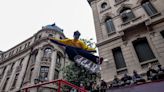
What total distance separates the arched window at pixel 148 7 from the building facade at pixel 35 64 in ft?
54.2

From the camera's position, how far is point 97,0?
631 inches

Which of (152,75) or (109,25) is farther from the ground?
(109,25)

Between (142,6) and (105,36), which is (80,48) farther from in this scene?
(142,6)

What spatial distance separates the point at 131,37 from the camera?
35.6 feet

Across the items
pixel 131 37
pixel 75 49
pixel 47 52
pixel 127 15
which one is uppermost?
pixel 47 52

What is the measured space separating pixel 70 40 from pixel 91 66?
2130mm

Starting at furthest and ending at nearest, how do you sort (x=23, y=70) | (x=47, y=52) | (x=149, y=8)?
(x=47, y=52)
(x=23, y=70)
(x=149, y=8)

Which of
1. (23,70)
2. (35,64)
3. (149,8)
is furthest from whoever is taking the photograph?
(23,70)

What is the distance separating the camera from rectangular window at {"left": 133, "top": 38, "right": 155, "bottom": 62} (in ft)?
31.4

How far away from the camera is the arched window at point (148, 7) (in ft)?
36.4

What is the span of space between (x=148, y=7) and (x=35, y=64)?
1885 centimetres

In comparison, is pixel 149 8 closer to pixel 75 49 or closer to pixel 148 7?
pixel 148 7

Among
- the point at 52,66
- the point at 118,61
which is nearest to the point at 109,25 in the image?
the point at 118,61

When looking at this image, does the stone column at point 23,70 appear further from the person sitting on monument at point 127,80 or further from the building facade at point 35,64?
the person sitting on monument at point 127,80
